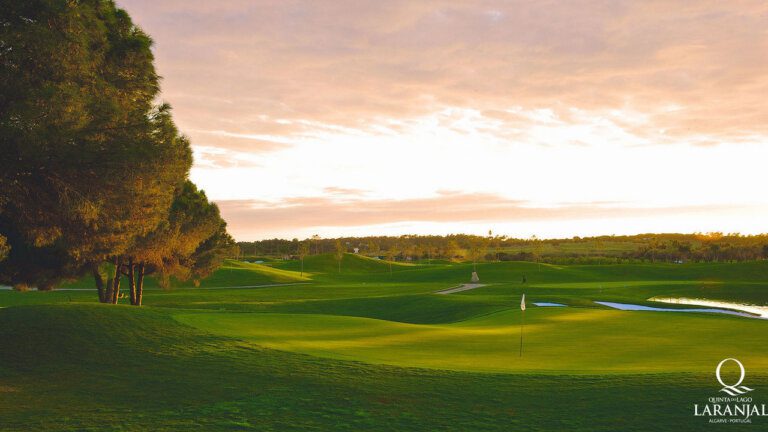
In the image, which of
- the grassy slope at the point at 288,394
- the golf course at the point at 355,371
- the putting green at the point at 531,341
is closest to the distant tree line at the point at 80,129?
the golf course at the point at 355,371

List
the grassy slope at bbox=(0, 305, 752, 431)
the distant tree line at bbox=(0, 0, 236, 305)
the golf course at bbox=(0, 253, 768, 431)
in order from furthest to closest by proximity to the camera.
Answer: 1. the distant tree line at bbox=(0, 0, 236, 305)
2. the golf course at bbox=(0, 253, 768, 431)
3. the grassy slope at bbox=(0, 305, 752, 431)

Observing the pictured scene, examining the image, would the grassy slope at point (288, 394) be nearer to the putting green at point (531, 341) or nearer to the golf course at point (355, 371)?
the golf course at point (355, 371)

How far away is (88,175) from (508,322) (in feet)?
72.8

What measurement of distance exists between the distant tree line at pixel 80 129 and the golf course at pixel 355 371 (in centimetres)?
393

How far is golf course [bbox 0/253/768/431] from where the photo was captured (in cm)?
1182

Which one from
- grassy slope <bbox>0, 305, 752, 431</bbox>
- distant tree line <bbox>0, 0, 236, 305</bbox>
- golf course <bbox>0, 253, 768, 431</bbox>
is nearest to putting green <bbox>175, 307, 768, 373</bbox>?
golf course <bbox>0, 253, 768, 431</bbox>

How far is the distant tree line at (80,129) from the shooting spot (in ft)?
50.6

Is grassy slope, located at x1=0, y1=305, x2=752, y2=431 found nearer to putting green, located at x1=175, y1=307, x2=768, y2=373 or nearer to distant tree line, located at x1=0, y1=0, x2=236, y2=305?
putting green, located at x1=175, y1=307, x2=768, y2=373

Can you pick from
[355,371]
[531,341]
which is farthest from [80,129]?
[531,341]

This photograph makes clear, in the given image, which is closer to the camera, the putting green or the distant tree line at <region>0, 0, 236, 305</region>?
the distant tree line at <region>0, 0, 236, 305</region>

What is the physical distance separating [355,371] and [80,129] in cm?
1026

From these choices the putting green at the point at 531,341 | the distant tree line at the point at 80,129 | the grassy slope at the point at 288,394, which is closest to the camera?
the grassy slope at the point at 288,394

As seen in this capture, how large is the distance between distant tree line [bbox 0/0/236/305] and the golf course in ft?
12.9

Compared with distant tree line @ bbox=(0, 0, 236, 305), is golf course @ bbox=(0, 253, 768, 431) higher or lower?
A: lower
